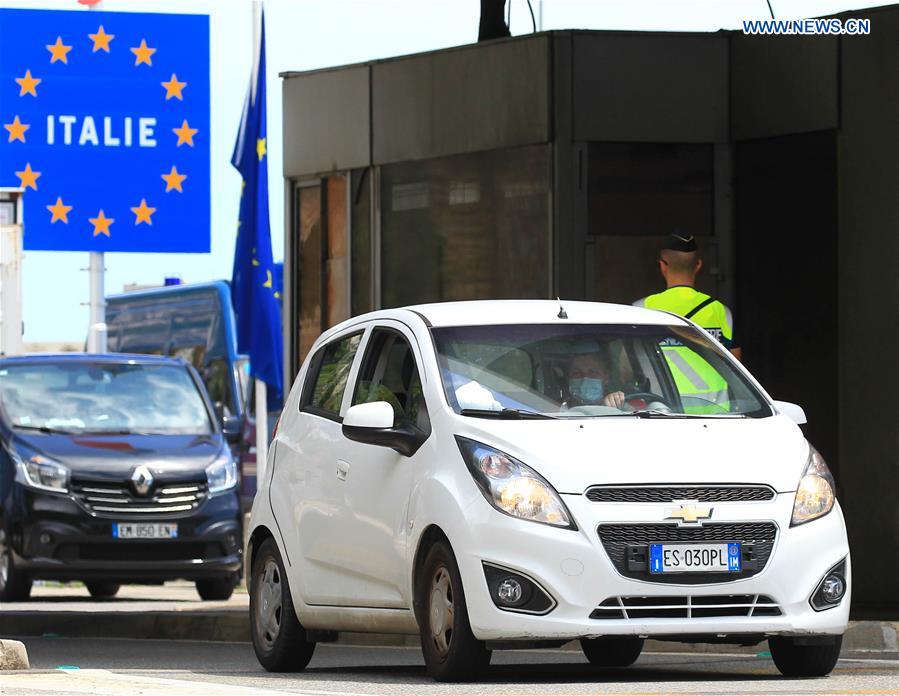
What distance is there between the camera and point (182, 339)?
Answer: 33.5m

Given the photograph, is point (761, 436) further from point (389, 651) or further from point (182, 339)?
point (182, 339)

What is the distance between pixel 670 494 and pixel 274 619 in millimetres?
2784

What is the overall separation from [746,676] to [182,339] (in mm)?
23553

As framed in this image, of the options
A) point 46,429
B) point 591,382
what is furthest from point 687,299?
point 46,429

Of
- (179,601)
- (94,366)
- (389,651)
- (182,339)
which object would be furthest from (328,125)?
(182,339)

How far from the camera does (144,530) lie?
1806 cm

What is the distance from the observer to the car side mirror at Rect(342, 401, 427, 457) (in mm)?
10375

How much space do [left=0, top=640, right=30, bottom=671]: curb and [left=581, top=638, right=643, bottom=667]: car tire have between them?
8.70ft

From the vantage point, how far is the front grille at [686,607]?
31.6 feet

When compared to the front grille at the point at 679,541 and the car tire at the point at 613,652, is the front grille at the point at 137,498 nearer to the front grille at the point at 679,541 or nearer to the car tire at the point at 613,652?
the car tire at the point at 613,652

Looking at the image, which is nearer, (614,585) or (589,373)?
(614,585)

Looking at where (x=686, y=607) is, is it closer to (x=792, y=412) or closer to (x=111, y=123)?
(x=792, y=412)

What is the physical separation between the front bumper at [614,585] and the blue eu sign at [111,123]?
17487 millimetres

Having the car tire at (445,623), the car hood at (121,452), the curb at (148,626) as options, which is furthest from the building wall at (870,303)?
the car tire at (445,623)
